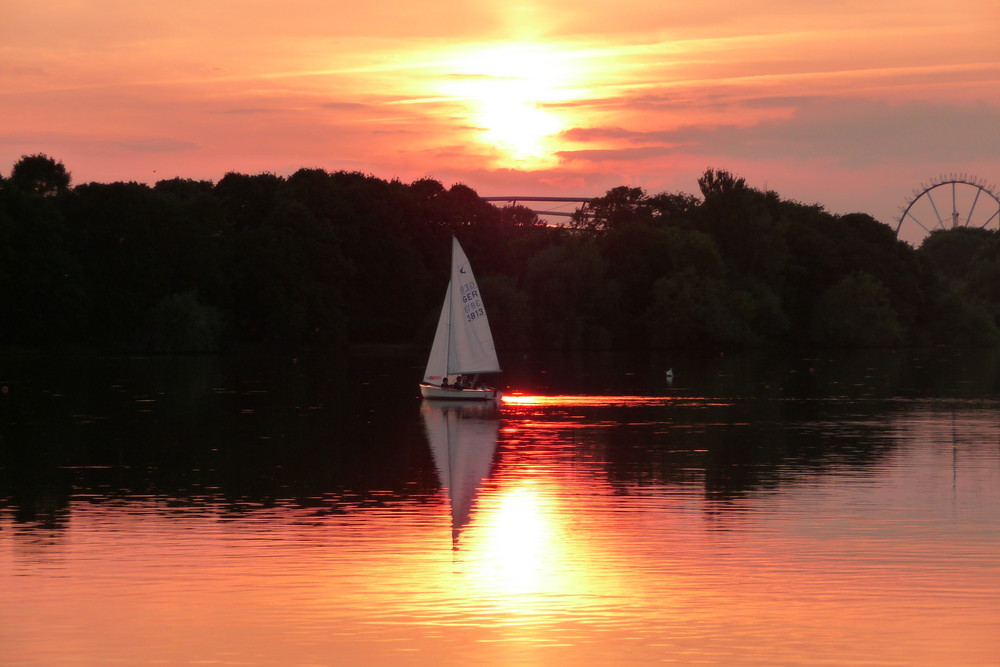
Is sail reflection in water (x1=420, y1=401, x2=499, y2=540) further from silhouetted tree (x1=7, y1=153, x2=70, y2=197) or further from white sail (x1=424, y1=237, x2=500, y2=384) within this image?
silhouetted tree (x1=7, y1=153, x2=70, y2=197)

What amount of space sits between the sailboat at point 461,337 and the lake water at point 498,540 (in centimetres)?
1169

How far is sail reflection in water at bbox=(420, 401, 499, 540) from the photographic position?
3020 centimetres

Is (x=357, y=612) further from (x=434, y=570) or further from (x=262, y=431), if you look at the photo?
(x=262, y=431)

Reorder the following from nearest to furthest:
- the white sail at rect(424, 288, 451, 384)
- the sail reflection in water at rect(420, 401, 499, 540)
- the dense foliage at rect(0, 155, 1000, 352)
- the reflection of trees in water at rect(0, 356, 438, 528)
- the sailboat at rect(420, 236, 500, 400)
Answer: the sail reflection in water at rect(420, 401, 499, 540), the reflection of trees in water at rect(0, 356, 438, 528), the white sail at rect(424, 288, 451, 384), the sailboat at rect(420, 236, 500, 400), the dense foliage at rect(0, 155, 1000, 352)

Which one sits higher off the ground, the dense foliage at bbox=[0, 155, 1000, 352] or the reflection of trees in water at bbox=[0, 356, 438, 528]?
the dense foliage at bbox=[0, 155, 1000, 352]

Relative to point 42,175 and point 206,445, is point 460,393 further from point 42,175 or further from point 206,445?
point 42,175

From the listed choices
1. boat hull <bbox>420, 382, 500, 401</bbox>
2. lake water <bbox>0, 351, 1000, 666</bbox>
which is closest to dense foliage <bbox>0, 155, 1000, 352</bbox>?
boat hull <bbox>420, 382, 500, 401</bbox>

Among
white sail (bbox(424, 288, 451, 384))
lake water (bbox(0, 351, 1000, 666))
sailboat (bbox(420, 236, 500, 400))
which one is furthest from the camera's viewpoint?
sailboat (bbox(420, 236, 500, 400))

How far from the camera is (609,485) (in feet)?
106

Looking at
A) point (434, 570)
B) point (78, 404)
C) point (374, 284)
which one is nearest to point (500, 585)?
point (434, 570)

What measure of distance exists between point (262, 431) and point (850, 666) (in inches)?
1371

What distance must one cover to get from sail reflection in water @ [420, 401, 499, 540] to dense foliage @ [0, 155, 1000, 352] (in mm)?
68115

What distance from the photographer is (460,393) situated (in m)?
63.7

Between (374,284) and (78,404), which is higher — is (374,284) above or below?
above
